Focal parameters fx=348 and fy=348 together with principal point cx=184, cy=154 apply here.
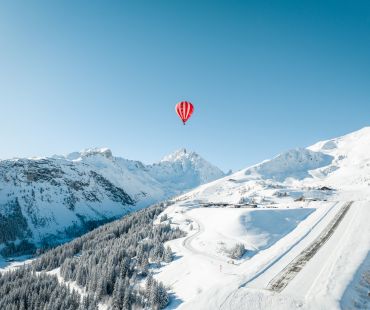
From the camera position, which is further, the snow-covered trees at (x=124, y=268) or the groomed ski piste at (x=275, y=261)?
the snow-covered trees at (x=124, y=268)

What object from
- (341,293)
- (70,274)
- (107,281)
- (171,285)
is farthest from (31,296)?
(341,293)

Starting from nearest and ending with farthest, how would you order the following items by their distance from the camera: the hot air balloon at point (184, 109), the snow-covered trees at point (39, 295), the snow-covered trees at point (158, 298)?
1. the snow-covered trees at point (158, 298)
2. the snow-covered trees at point (39, 295)
3. the hot air balloon at point (184, 109)

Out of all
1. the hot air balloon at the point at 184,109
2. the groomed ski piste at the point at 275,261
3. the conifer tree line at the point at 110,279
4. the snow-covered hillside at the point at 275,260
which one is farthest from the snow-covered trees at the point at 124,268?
the hot air balloon at the point at 184,109

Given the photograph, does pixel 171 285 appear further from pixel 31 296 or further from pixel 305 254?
pixel 31 296

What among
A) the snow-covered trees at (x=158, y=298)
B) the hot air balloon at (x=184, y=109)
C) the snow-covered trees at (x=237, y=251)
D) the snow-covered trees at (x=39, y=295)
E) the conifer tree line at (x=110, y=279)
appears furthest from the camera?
the hot air balloon at (x=184, y=109)

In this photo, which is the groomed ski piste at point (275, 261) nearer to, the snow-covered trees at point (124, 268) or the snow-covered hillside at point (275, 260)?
the snow-covered hillside at point (275, 260)

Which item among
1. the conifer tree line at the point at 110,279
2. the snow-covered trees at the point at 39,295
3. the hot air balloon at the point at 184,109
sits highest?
the hot air balloon at the point at 184,109

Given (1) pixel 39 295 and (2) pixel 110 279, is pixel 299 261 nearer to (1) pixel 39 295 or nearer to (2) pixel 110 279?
(2) pixel 110 279

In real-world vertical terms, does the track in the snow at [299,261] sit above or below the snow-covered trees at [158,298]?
above
